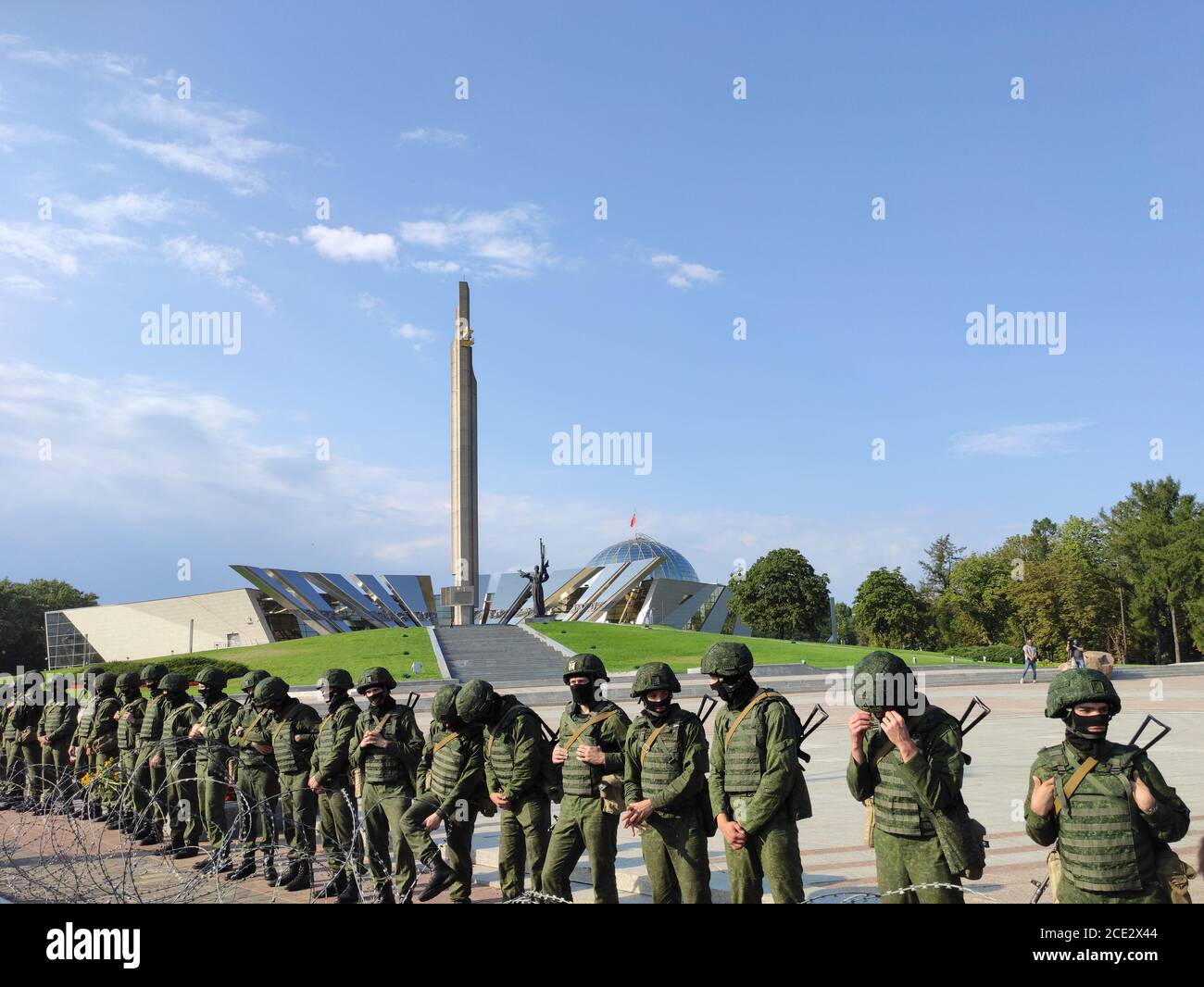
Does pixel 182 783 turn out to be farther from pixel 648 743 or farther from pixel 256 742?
pixel 648 743

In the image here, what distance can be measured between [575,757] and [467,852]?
1359mm

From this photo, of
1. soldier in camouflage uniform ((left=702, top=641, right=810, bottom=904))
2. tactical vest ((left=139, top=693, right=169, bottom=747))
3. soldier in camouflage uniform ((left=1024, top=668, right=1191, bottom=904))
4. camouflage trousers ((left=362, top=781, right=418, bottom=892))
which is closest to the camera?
soldier in camouflage uniform ((left=1024, top=668, right=1191, bottom=904))

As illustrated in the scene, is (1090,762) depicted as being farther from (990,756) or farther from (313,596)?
(313,596)

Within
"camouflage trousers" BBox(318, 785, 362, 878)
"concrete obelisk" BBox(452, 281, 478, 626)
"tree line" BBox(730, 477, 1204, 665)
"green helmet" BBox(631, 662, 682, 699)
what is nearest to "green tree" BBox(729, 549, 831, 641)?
"tree line" BBox(730, 477, 1204, 665)

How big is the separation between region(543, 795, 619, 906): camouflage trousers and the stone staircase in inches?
1105

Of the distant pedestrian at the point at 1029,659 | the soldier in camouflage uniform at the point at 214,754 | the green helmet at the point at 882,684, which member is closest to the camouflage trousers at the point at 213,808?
the soldier in camouflage uniform at the point at 214,754

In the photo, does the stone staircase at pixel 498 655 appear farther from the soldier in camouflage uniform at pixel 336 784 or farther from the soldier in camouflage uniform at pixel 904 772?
the soldier in camouflage uniform at pixel 904 772

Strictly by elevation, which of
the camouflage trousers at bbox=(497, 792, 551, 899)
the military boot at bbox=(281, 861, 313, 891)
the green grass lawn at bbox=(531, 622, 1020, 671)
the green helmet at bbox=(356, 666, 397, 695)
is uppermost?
the green helmet at bbox=(356, 666, 397, 695)

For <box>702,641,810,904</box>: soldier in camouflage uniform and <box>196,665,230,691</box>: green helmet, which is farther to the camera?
<box>196,665,230,691</box>: green helmet

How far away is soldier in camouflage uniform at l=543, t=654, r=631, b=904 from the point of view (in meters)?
6.19

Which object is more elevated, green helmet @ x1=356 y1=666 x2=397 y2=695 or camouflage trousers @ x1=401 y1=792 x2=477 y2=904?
green helmet @ x1=356 y1=666 x2=397 y2=695

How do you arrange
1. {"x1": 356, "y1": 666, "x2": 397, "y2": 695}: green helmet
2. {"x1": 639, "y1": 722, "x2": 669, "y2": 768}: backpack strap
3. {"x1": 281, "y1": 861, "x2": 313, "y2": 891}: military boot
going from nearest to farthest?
{"x1": 639, "y1": 722, "x2": 669, "y2": 768}: backpack strap
{"x1": 356, "y1": 666, "x2": 397, "y2": 695}: green helmet
{"x1": 281, "y1": 861, "x2": 313, "y2": 891}: military boot

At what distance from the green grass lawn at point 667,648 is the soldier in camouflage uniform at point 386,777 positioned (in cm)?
2765

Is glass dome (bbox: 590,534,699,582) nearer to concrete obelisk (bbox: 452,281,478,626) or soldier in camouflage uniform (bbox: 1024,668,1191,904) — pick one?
concrete obelisk (bbox: 452,281,478,626)
